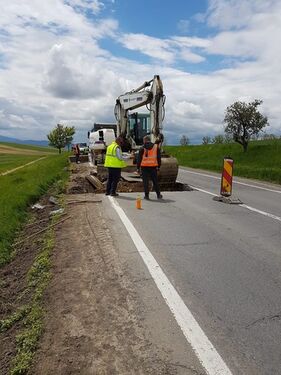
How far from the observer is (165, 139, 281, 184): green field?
907 inches

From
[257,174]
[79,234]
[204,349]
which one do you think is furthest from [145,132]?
[204,349]

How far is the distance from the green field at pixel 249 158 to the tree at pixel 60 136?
64.9 metres

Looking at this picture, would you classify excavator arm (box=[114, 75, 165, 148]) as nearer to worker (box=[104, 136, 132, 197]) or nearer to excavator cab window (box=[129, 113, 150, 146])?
excavator cab window (box=[129, 113, 150, 146])

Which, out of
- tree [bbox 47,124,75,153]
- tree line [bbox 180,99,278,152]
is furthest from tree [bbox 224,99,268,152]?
tree [bbox 47,124,75,153]

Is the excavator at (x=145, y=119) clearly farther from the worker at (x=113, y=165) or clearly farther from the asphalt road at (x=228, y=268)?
the asphalt road at (x=228, y=268)

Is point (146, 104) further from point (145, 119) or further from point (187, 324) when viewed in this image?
point (187, 324)

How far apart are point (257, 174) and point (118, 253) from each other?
58.0ft

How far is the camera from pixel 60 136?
105312mm

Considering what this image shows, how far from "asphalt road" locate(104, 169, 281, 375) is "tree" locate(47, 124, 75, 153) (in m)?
96.0

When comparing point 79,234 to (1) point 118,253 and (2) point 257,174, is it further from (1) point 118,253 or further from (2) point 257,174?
(2) point 257,174

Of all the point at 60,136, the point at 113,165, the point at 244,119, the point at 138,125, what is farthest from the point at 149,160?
the point at 60,136

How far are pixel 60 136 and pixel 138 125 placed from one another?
86193 millimetres

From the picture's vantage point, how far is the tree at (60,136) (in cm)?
10494

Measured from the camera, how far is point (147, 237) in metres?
7.79
